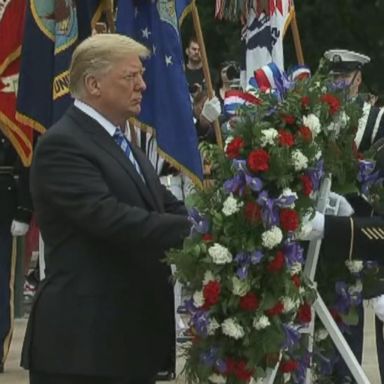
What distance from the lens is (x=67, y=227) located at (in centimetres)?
487

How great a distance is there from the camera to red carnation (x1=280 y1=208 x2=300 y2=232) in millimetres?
4953

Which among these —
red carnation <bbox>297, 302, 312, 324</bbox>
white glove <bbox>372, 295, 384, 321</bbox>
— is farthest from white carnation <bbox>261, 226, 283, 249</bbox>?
white glove <bbox>372, 295, 384, 321</bbox>

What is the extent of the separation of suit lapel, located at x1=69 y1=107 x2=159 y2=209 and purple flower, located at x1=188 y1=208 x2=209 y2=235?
5.7 inches

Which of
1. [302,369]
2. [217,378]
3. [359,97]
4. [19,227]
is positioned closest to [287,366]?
[302,369]

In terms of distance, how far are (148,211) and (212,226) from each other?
8.5 inches

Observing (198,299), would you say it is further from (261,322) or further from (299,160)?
(299,160)

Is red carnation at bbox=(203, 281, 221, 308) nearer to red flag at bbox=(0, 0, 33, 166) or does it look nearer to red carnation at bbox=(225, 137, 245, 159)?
red carnation at bbox=(225, 137, 245, 159)

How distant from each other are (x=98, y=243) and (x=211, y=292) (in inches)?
16.1

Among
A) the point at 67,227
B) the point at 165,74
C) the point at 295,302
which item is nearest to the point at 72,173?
the point at 67,227

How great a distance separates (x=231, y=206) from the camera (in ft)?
16.2

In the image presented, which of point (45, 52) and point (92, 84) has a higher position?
point (92, 84)

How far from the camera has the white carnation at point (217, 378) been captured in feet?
16.6

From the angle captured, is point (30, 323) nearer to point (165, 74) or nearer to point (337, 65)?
point (337, 65)

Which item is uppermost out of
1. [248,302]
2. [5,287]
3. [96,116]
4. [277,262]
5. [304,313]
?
[96,116]
